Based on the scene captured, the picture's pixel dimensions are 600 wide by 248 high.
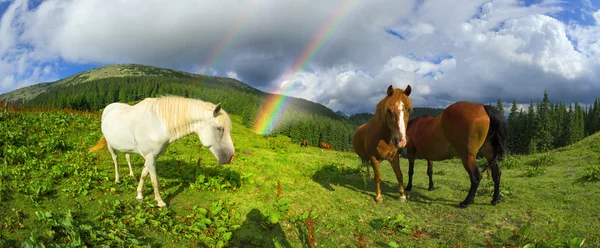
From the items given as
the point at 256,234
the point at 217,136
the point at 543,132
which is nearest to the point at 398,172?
the point at 256,234

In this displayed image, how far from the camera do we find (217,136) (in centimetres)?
616

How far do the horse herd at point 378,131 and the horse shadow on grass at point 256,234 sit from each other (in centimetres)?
150

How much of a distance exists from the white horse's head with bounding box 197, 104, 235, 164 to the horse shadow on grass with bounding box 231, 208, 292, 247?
4.83 ft

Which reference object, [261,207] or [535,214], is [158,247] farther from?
[535,214]

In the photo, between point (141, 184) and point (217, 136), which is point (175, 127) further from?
point (141, 184)

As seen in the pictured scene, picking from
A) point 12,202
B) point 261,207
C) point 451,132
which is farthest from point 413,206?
point 12,202

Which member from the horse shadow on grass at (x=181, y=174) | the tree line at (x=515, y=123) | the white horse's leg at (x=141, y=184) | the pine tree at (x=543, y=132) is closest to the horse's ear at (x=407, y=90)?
the horse shadow on grass at (x=181, y=174)

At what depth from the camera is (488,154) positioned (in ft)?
26.3

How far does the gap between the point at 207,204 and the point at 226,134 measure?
6.06ft

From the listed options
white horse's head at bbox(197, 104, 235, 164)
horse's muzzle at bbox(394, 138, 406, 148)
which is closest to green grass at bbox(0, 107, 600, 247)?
white horse's head at bbox(197, 104, 235, 164)

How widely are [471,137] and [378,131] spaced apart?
2.45m

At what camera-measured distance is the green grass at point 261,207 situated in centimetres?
528

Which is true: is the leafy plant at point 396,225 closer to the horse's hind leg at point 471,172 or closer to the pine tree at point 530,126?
the horse's hind leg at point 471,172

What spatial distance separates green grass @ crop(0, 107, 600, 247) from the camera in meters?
5.28
